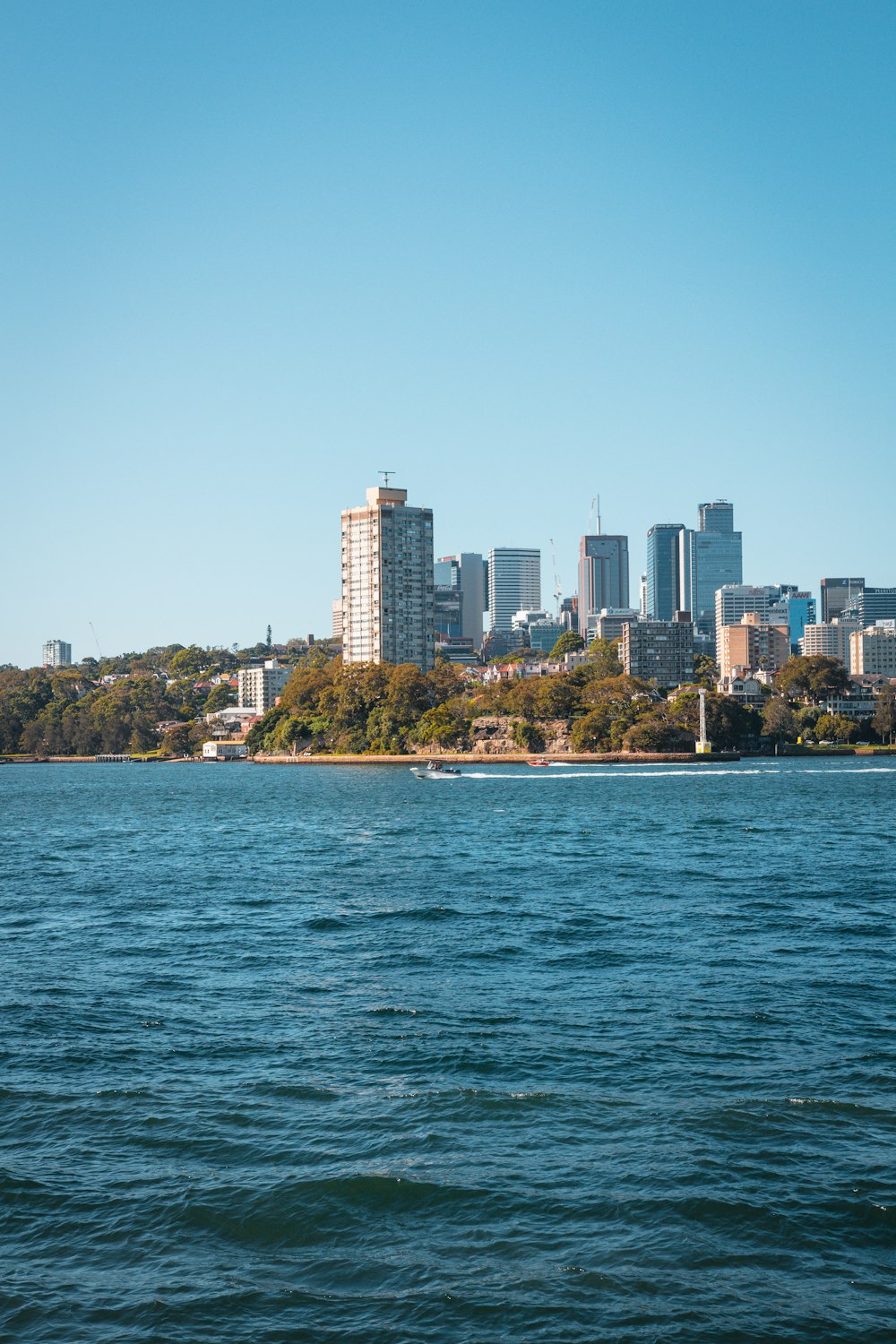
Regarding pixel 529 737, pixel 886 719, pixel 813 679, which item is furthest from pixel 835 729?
pixel 529 737

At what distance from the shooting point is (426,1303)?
10.6 meters

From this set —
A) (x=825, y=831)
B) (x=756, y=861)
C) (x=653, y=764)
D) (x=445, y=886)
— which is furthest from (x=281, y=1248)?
(x=653, y=764)

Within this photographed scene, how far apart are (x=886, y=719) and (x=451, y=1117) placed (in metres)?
161

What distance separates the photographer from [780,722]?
165000mm

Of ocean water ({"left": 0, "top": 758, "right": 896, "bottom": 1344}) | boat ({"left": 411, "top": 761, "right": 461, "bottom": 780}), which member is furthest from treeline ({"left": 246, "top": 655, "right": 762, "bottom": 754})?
ocean water ({"left": 0, "top": 758, "right": 896, "bottom": 1344})

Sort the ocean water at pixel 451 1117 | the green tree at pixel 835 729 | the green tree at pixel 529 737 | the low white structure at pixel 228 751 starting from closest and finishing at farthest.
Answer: the ocean water at pixel 451 1117, the green tree at pixel 529 737, the green tree at pixel 835 729, the low white structure at pixel 228 751

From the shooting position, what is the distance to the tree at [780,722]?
16500cm

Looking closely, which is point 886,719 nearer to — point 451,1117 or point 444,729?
point 444,729

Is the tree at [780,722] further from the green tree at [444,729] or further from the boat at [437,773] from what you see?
the boat at [437,773]

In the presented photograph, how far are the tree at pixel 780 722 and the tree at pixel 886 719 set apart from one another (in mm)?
11280

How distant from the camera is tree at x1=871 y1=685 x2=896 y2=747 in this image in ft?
541

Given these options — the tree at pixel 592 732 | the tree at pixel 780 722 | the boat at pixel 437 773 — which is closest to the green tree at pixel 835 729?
the tree at pixel 780 722

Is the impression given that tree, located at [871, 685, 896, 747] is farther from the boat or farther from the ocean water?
the ocean water

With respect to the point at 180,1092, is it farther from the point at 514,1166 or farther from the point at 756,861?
the point at 756,861
